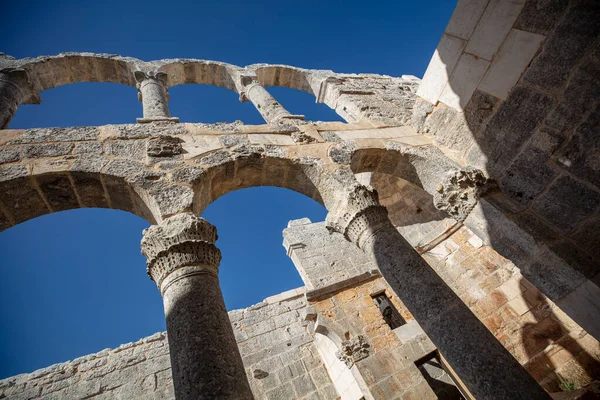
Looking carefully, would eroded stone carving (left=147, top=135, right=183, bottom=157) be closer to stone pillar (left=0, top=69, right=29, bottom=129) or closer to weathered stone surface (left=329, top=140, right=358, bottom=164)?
weathered stone surface (left=329, top=140, right=358, bottom=164)

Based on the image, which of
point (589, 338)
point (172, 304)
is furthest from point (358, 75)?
point (172, 304)

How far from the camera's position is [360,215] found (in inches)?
133

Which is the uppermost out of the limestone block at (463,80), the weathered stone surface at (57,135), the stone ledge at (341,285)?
the weathered stone surface at (57,135)

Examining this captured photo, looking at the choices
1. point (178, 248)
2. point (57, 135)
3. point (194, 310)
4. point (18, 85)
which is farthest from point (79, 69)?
point (194, 310)

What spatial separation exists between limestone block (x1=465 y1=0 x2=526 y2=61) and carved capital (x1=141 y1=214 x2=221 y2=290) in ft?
12.5

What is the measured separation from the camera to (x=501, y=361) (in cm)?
238

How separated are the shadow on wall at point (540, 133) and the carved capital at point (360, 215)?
49.2 inches

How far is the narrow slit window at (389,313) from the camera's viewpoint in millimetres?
7227

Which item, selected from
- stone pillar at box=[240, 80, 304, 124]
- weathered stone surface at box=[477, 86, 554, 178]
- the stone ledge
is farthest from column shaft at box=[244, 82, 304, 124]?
the stone ledge

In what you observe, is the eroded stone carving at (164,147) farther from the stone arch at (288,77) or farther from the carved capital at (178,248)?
the stone arch at (288,77)

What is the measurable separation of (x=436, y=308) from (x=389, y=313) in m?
4.97

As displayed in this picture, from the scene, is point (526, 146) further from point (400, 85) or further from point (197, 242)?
point (400, 85)

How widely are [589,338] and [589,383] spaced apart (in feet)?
2.00

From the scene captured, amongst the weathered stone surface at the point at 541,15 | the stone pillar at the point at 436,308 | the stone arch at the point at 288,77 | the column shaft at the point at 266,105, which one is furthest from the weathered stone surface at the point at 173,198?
the stone arch at the point at 288,77
